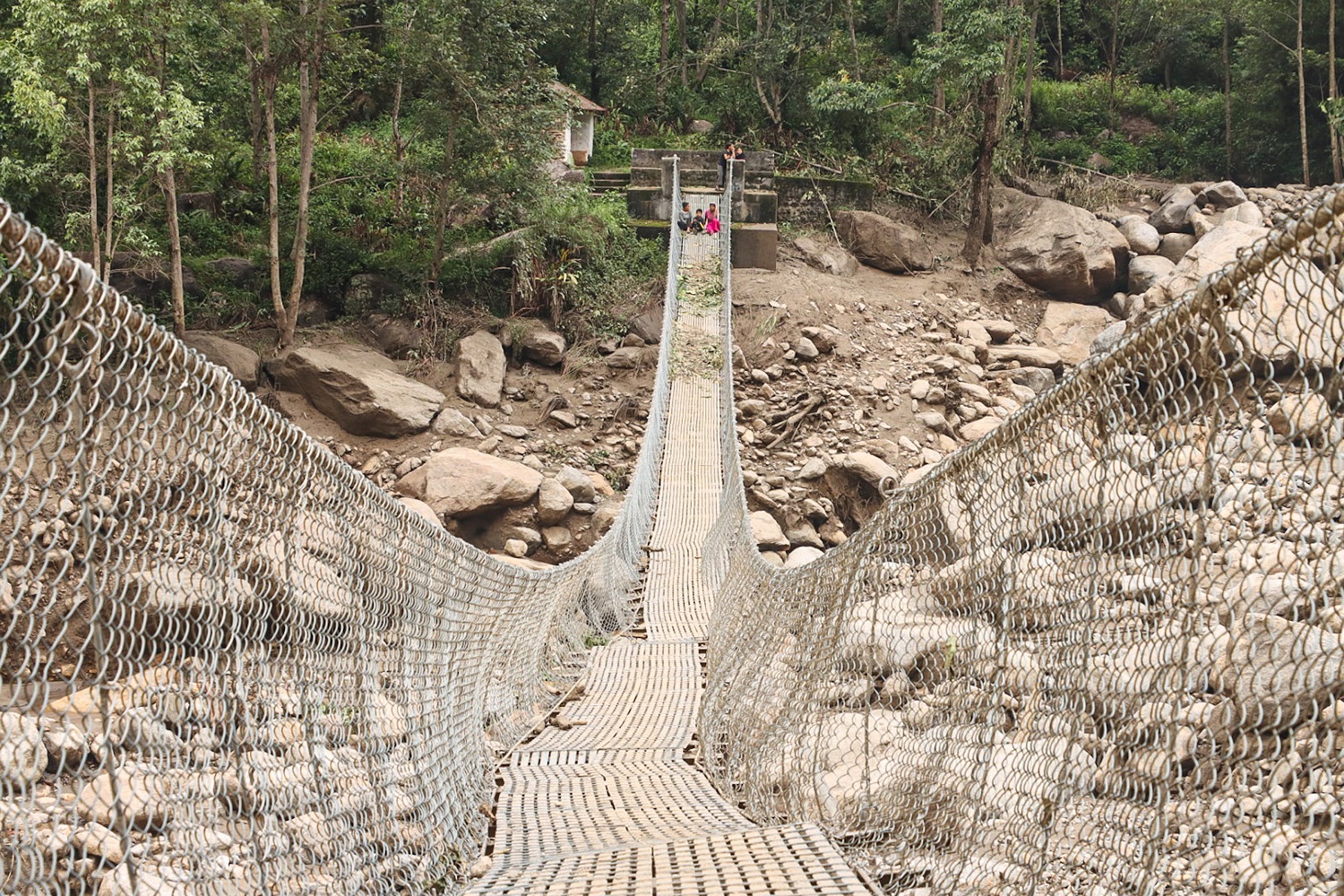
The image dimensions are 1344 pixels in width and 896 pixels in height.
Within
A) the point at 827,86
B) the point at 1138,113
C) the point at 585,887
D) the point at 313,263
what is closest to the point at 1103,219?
the point at 827,86

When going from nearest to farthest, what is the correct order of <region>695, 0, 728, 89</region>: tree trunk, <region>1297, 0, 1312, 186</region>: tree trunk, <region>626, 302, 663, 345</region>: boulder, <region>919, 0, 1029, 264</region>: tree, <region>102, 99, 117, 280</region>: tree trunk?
<region>102, 99, 117, 280</region>: tree trunk → <region>626, 302, 663, 345</region>: boulder → <region>919, 0, 1029, 264</region>: tree → <region>1297, 0, 1312, 186</region>: tree trunk → <region>695, 0, 728, 89</region>: tree trunk

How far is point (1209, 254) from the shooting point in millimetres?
12664

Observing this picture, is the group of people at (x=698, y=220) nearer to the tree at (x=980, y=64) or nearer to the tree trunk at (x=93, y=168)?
the tree at (x=980, y=64)

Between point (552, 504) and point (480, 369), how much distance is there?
2.59 m

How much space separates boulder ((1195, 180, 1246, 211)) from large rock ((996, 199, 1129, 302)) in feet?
5.74

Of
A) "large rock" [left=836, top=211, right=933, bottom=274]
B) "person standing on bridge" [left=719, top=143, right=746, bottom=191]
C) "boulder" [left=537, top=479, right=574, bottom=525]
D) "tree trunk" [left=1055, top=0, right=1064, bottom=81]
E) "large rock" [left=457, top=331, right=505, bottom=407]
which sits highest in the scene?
"tree trunk" [left=1055, top=0, right=1064, bottom=81]

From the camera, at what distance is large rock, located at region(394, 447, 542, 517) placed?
29.4ft

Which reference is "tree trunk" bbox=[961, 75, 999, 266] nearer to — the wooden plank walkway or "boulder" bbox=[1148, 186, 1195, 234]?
"boulder" bbox=[1148, 186, 1195, 234]

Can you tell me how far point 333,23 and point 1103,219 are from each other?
10537 millimetres

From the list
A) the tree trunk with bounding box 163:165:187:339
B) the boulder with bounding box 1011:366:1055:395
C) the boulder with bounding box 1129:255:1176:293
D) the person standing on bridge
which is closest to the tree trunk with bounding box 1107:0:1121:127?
the boulder with bounding box 1129:255:1176:293

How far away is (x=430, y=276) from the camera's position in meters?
12.1

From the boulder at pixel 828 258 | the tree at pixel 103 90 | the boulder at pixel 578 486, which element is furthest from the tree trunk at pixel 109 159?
the boulder at pixel 828 258

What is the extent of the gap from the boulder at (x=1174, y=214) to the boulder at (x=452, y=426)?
10.1 m

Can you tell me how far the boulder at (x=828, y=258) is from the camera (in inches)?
575
